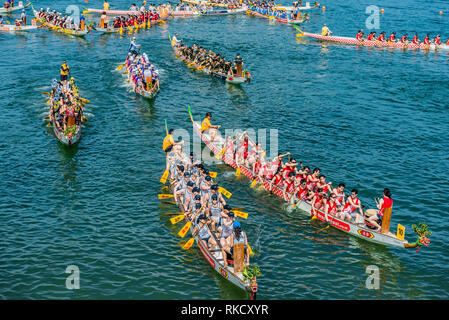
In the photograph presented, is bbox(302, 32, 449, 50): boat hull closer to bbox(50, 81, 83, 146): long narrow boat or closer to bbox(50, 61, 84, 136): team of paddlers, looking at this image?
bbox(50, 61, 84, 136): team of paddlers

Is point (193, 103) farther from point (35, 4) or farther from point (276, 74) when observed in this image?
point (35, 4)

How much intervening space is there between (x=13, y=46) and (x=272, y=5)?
5200 cm

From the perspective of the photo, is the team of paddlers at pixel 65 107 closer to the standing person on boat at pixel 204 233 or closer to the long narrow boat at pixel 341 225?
the long narrow boat at pixel 341 225

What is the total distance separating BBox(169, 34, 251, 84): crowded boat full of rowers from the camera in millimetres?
51156

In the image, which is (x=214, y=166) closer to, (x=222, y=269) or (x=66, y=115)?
(x=66, y=115)

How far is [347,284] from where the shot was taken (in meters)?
23.5

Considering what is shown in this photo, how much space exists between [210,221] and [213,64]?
32.9 meters

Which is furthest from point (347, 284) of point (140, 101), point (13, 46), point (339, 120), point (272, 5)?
point (272, 5)

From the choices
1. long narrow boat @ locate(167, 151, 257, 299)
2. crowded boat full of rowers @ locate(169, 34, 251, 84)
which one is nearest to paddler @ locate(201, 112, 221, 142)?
long narrow boat @ locate(167, 151, 257, 299)

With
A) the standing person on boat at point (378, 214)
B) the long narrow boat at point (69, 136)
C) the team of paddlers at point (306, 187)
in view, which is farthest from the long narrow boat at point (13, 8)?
the standing person on boat at point (378, 214)

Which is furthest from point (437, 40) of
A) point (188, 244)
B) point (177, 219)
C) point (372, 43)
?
point (188, 244)

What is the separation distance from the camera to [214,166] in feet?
115

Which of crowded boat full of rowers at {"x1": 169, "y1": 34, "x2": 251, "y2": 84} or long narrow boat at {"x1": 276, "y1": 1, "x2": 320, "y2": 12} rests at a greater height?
long narrow boat at {"x1": 276, "y1": 1, "x2": 320, "y2": 12}

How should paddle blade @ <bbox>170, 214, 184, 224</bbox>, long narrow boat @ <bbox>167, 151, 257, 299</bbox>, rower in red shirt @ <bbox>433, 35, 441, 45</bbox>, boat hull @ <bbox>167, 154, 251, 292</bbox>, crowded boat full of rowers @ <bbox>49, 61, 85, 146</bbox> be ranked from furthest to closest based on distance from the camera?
1. rower in red shirt @ <bbox>433, 35, 441, 45</bbox>
2. crowded boat full of rowers @ <bbox>49, 61, 85, 146</bbox>
3. paddle blade @ <bbox>170, 214, 184, 224</bbox>
4. boat hull @ <bbox>167, 154, 251, 292</bbox>
5. long narrow boat @ <bbox>167, 151, 257, 299</bbox>
